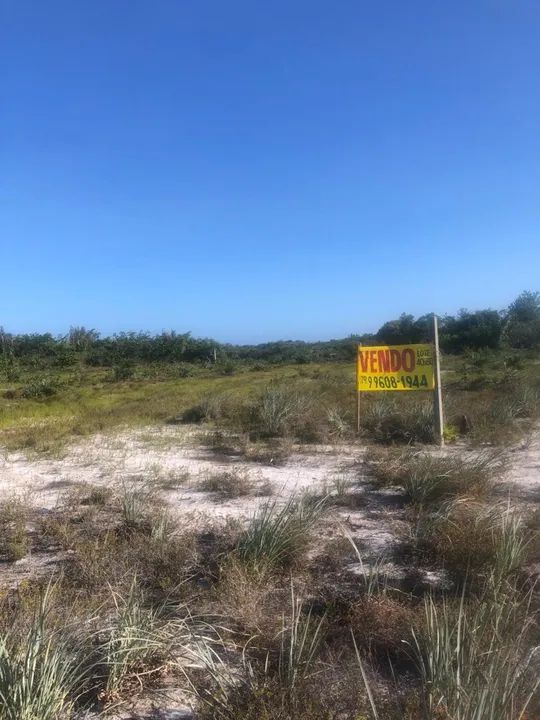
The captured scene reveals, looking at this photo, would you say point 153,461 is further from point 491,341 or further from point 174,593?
point 491,341

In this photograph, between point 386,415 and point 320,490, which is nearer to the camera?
point 320,490

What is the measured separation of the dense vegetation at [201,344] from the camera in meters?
31.0

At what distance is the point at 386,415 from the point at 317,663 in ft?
28.0

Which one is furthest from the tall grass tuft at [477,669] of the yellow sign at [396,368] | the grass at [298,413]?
the yellow sign at [396,368]

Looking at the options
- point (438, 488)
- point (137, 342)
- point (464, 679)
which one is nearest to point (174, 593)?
point (464, 679)

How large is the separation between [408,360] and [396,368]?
0.92 feet

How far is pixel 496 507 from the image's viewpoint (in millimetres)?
5445

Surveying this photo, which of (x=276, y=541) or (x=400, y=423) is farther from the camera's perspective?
(x=400, y=423)

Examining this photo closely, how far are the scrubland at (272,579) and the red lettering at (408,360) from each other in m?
1.14

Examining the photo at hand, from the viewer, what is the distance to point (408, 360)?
35.3ft

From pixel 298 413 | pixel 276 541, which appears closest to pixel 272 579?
pixel 276 541

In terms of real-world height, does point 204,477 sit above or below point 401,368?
below

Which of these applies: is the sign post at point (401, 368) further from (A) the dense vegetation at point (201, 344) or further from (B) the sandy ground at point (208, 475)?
(A) the dense vegetation at point (201, 344)

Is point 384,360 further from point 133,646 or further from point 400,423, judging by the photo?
point 133,646
